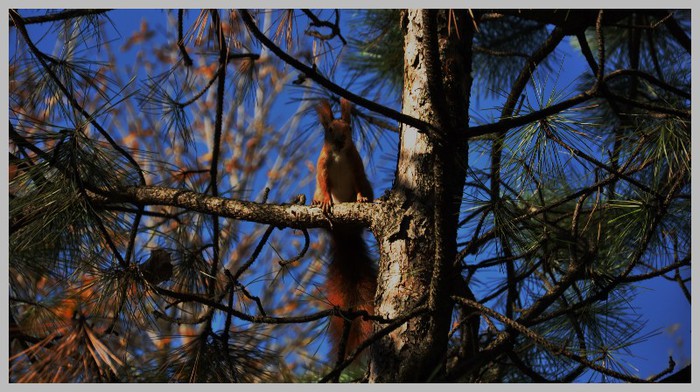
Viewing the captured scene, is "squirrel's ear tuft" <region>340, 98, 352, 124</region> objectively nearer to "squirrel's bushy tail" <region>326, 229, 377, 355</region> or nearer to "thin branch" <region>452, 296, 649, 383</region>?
"squirrel's bushy tail" <region>326, 229, 377, 355</region>

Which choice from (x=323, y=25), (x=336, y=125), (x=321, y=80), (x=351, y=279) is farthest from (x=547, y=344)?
(x=336, y=125)

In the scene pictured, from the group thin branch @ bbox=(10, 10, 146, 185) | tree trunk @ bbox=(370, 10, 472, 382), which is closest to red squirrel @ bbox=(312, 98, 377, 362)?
tree trunk @ bbox=(370, 10, 472, 382)

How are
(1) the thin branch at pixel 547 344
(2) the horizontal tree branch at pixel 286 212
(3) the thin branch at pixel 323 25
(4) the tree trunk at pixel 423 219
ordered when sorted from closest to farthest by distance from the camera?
(1) the thin branch at pixel 547 344, (4) the tree trunk at pixel 423 219, (2) the horizontal tree branch at pixel 286 212, (3) the thin branch at pixel 323 25

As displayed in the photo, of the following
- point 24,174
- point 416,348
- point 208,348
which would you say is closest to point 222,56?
point 24,174

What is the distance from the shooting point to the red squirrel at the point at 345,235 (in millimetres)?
2035

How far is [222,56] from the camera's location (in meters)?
2.00

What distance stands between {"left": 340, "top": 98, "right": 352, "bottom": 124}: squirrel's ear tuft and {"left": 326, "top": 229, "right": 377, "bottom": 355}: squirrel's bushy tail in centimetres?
40

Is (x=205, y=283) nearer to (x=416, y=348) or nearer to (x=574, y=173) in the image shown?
(x=416, y=348)

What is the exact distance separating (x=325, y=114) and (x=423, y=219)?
95cm

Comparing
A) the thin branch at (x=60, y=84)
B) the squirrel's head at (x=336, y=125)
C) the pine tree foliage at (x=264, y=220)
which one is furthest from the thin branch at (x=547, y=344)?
the squirrel's head at (x=336, y=125)

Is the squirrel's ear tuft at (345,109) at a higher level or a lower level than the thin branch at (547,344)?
higher

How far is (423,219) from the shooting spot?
158 cm

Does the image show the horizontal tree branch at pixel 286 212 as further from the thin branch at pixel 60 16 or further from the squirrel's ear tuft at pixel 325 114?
the squirrel's ear tuft at pixel 325 114

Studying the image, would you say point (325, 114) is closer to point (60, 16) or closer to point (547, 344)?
point (60, 16)
